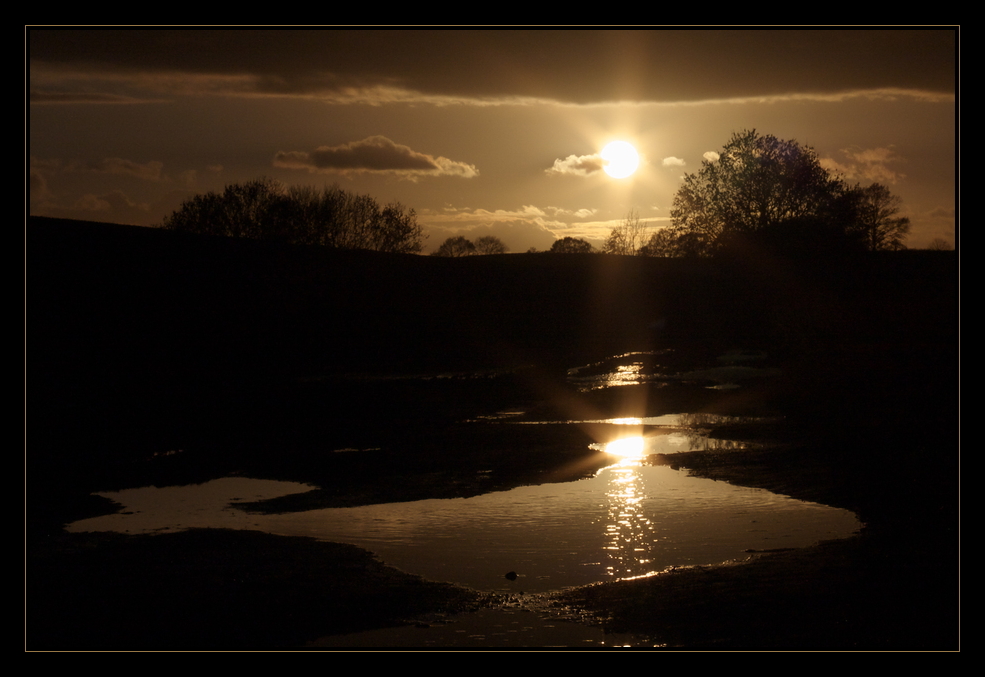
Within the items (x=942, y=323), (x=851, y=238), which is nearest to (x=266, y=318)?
(x=942, y=323)

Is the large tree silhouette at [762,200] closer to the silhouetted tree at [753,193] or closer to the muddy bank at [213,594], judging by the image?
the silhouetted tree at [753,193]

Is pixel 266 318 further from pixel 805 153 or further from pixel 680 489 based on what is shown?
pixel 805 153

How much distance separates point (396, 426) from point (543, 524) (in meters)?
7.14

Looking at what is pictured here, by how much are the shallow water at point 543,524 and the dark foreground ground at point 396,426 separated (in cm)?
32

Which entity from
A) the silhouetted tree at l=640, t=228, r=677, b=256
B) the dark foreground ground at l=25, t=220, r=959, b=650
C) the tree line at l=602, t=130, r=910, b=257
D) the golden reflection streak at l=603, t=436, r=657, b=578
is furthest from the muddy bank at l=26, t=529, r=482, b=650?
the silhouetted tree at l=640, t=228, r=677, b=256

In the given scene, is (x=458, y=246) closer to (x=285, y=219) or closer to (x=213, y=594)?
(x=285, y=219)

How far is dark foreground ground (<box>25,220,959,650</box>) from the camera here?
605 centimetres

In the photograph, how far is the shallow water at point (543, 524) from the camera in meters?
7.06

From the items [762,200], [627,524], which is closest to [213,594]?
[627,524]

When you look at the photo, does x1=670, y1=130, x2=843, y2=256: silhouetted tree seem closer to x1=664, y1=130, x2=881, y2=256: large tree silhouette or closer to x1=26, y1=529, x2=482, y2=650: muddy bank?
x1=664, y1=130, x2=881, y2=256: large tree silhouette

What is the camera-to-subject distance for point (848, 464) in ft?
35.2

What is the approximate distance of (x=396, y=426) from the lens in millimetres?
15102

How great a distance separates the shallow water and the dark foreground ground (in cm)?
32

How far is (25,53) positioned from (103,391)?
12.7 m
